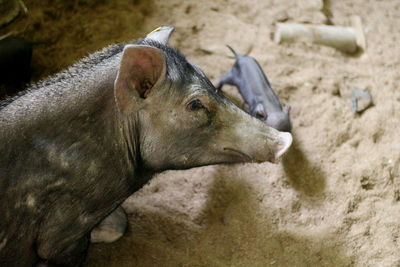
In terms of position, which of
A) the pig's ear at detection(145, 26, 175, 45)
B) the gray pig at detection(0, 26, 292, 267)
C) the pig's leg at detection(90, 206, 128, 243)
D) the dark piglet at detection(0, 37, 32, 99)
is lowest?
the pig's leg at detection(90, 206, 128, 243)

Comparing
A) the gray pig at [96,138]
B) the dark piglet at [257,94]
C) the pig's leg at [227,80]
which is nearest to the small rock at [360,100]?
the dark piglet at [257,94]

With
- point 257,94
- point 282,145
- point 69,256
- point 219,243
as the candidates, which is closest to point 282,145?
point 282,145

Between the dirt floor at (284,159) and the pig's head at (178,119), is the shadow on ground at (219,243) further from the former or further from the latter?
the pig's head at (178,119)

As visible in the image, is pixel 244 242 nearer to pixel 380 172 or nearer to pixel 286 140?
pixel 286 140

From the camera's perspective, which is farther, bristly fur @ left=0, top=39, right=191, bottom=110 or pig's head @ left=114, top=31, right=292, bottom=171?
bristly fur @ left=0, top=39, right=191, bottom=110

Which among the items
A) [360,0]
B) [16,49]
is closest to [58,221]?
[16,49]

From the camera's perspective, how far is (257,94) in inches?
171

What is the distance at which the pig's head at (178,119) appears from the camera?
244cm

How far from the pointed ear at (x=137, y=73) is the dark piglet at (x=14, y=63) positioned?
2.34 metres

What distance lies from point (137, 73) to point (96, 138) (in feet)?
1.62

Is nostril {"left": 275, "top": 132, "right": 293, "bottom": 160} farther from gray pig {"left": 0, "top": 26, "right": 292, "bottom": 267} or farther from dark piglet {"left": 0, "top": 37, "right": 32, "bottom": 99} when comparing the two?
dark piglet {"left": 0, "top": 37, "right": 32, "bottom": 99}

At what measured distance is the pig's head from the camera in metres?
2.44

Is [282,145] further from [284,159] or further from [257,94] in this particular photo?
[257,94]

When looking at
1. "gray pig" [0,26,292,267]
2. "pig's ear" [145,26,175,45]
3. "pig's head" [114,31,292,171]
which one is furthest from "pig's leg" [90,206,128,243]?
"pig's ear" [145,26,175,45]
